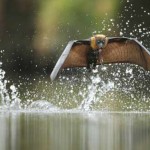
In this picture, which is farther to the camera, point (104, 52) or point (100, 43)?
point (104, 52)

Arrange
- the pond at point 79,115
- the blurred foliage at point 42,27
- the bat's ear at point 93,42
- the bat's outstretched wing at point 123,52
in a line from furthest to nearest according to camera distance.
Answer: the blurred foliage at point 42,27, the bat's outstretched wing at point 123,52, the bat's ear at point 93,42, the pond at point 79,115

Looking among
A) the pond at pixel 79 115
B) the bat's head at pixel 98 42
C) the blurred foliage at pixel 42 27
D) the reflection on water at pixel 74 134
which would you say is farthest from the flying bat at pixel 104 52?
the blurred foliage at pixel 42 27

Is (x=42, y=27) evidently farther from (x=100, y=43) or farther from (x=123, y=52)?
(x=100, y=43)

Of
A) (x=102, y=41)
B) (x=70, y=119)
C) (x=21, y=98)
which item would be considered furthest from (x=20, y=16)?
(x=70, y=119)

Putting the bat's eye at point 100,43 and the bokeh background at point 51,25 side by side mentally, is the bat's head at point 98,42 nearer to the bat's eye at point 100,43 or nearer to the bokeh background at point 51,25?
the bat's eye at point 100,43

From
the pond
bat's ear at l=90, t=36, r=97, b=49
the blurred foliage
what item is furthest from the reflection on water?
the blurred foliage

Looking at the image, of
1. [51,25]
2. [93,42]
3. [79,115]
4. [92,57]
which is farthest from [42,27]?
[93,42]

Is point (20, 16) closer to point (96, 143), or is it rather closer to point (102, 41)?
point (102, 41)
